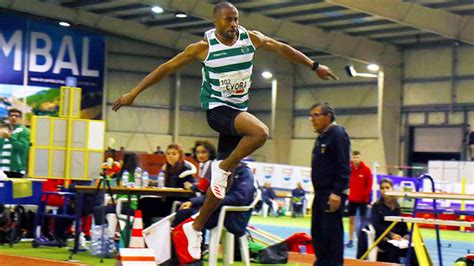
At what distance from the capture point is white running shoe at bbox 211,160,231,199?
6.05 m

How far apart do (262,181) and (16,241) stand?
16399 millimetres

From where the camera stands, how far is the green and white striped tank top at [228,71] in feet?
19.4

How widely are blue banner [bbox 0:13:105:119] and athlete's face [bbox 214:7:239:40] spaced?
2479cm

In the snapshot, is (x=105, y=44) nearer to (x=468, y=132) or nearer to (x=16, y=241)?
(x=468, y=132)

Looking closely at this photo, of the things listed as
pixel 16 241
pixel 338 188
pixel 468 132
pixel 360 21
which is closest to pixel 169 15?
pixel 360 21

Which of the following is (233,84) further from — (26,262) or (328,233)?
(26,262)

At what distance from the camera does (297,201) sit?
27.0 meters

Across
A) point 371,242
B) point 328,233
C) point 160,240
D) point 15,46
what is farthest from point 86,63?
point 328,233

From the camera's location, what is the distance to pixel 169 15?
30.3 m

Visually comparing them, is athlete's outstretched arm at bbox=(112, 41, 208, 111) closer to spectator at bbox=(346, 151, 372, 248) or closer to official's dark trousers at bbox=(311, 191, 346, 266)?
official's dark trousers at bbox=(311, 191, 346, 266)

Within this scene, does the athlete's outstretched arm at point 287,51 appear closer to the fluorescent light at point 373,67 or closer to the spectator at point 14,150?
the spectator at point 14,150

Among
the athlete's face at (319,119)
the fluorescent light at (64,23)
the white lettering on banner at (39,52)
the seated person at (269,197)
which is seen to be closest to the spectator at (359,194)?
the athlete's face at (319,119)

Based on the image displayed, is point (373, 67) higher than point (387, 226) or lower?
higher

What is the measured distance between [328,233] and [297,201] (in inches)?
809
